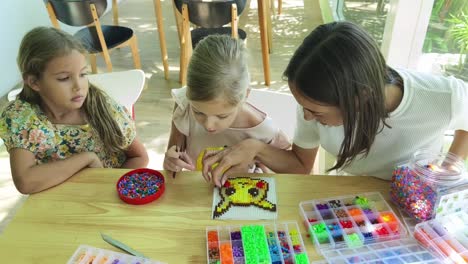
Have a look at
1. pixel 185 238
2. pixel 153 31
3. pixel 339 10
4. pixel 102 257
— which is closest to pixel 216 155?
pixel 185 238

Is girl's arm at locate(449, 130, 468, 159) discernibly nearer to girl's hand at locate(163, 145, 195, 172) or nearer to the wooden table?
the wooden table

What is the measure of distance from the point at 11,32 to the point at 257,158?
8.95 feet

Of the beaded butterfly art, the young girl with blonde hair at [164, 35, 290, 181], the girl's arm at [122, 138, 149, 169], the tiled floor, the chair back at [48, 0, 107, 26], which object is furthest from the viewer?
the chair back at [48, 0, 107, 26]

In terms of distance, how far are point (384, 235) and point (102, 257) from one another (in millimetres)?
594

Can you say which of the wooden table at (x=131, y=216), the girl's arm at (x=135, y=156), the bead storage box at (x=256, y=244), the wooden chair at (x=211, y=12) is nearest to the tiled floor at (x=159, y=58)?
the wooden chair at (x=211, y=12)

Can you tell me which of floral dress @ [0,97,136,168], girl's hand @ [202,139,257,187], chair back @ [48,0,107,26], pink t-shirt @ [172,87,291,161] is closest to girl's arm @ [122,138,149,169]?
floral dress @ [0,97,136,168]

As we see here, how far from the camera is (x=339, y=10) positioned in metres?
3.53

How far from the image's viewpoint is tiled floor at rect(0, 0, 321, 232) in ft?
7.53

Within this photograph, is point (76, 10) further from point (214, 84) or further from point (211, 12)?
point (214, 84)

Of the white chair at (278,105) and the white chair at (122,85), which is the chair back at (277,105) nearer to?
the white chair at (278,105)

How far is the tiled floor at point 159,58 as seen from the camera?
7.53ft

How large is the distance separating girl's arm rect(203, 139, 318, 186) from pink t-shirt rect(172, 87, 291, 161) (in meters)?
0.10

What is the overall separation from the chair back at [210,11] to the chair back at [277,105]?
3.66ft

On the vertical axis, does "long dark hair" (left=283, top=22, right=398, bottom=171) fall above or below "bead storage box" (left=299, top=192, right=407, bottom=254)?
above
